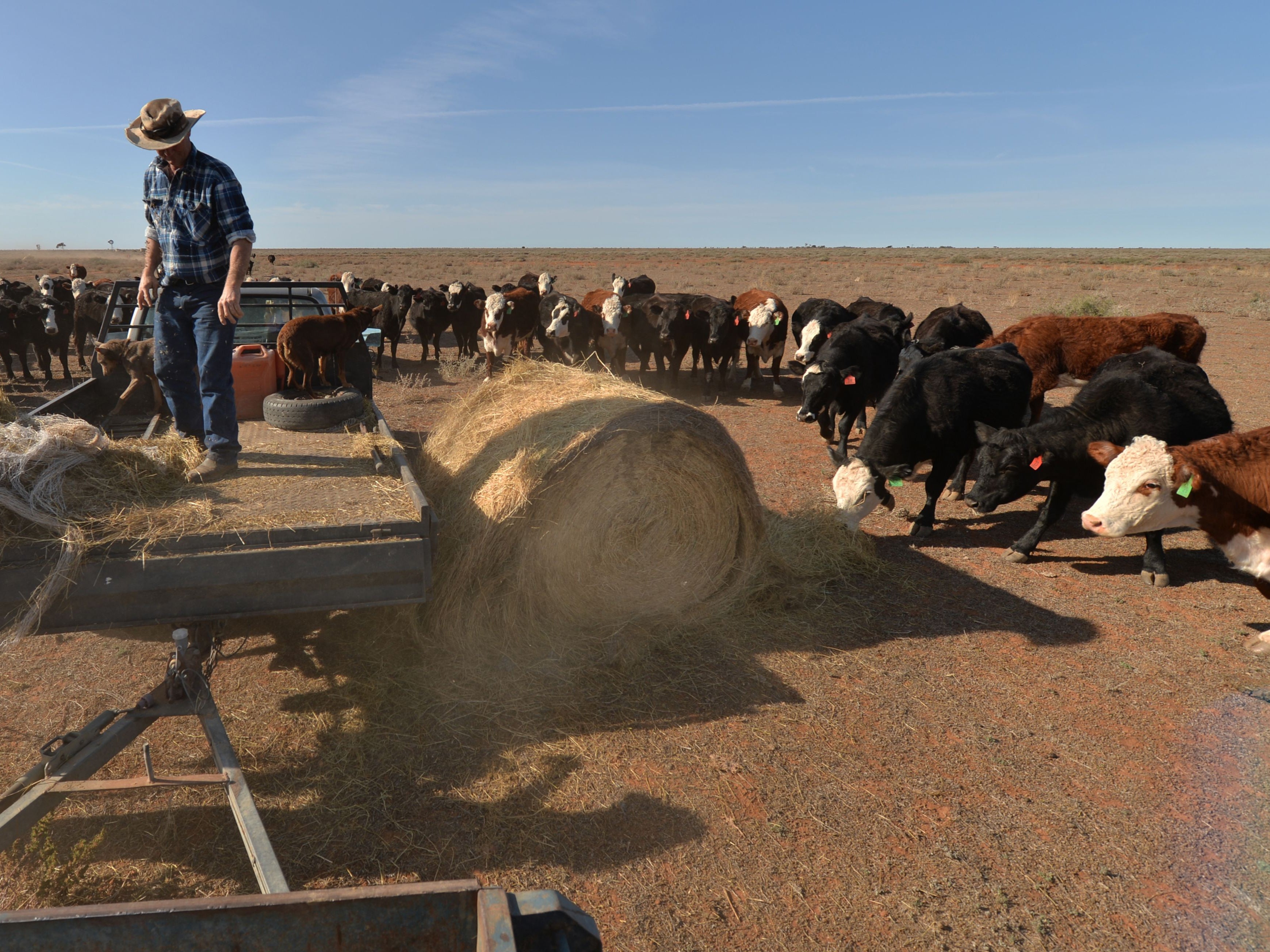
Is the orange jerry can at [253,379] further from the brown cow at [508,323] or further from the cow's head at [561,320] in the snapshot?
the cow's head at [561,320]

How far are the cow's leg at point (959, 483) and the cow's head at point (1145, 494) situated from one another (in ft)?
9.60

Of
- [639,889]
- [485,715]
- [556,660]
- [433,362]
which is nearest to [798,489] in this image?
[556,660]

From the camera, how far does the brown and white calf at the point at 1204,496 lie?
4.69 meters

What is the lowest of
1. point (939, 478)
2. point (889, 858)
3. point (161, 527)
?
point (889, 858)

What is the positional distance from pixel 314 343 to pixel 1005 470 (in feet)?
17.7

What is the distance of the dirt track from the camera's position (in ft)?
8.98

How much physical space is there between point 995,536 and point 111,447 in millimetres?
6602

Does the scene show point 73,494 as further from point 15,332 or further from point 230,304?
point 15,332

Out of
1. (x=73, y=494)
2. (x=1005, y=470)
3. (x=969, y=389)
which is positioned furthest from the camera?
(x=969, y=389)

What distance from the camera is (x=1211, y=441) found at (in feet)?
16.3

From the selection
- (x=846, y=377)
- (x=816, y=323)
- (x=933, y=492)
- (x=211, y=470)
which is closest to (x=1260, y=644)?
(x=933, y=492)

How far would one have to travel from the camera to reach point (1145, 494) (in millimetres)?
4750

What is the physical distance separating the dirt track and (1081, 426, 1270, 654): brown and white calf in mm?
→ 648

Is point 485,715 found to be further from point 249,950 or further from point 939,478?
point 939,478
